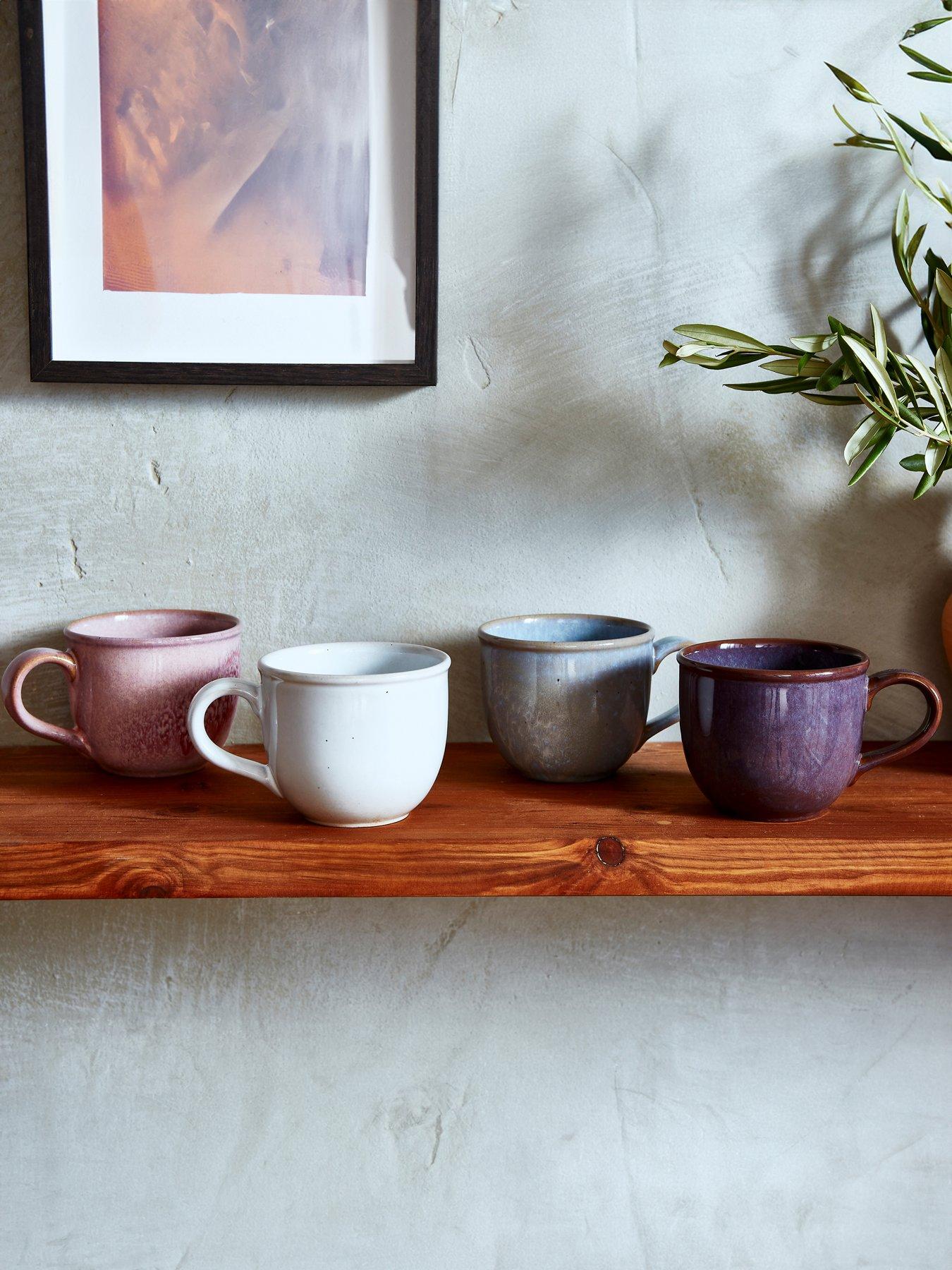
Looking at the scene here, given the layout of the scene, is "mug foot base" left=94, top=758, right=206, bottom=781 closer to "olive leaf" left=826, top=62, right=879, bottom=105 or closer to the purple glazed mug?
the purple glazed mug

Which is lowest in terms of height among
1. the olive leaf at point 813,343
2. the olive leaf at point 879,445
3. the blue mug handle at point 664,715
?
the blue mug handle at point 664,715

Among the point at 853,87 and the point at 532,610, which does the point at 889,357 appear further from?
the point at 532,610

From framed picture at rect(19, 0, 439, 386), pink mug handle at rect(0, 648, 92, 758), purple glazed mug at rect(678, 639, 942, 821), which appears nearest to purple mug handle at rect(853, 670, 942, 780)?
purple glazed mug at rect(678, 639, 942, 821)

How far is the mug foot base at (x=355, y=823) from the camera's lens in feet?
1.70

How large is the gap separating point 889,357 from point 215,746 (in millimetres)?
442

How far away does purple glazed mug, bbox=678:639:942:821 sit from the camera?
0.50 metres

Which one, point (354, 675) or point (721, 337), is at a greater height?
point (721, 337)

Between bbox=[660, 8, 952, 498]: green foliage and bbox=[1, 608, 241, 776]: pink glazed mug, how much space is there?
1.02 feet

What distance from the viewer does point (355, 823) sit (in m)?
0.52

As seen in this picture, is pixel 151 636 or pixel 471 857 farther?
pixel 151 636

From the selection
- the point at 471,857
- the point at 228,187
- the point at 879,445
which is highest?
the point at 228,187

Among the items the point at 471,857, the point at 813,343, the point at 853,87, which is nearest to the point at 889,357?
the point at 813,343

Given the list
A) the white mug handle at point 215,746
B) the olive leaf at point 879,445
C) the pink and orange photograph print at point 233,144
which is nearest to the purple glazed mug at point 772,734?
the olive leaf at point 879,445

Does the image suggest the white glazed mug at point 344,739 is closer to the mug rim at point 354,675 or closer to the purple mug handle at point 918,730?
the mug rim at point 354,675
